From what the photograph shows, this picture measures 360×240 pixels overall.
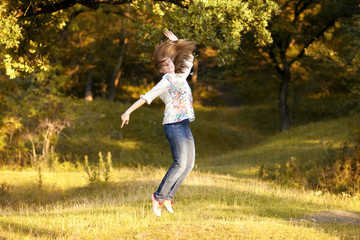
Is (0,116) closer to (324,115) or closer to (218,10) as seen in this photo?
(218,10)

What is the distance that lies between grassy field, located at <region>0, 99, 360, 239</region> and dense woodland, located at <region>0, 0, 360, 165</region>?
2265mm

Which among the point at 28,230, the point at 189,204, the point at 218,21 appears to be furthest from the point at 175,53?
the point at 28,230

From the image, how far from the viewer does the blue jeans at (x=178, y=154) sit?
6.91 m

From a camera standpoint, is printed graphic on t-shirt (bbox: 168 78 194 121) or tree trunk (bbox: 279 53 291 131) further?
tree trunk (bbox: 279 53 291 131)

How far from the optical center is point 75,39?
106 feet

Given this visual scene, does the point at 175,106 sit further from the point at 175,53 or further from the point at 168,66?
the point at 175,53

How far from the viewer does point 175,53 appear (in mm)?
7473

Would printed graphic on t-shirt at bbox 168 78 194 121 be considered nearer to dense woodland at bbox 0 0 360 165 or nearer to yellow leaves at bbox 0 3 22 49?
dense woodland at bbox 0 0 360 165

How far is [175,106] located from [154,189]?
5.28 metres

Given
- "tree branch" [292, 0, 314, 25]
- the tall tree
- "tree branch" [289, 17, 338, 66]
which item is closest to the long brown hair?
the tall tree

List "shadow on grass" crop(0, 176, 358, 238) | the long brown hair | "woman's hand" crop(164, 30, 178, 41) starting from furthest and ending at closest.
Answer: "shadow on grass" crop(0, 176, 358, 238)
"woman's hand" crop(164, 30, 178, 41)
the long brown hair

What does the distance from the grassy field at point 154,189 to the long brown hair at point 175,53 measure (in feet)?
8.09

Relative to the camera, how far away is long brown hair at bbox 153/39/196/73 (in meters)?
7.36

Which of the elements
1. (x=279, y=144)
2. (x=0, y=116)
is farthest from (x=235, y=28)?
(x=279, y=144)
